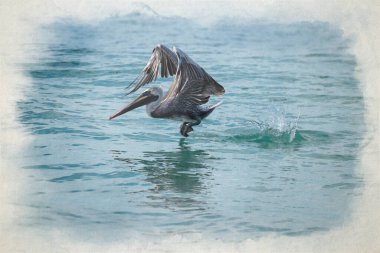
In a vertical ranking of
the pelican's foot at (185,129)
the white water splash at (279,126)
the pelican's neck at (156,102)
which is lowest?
the pelican's foot at (185,129)

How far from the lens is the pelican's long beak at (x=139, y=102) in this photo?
8805mm

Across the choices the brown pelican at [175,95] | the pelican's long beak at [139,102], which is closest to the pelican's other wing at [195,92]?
the brown pelican at [175,95]

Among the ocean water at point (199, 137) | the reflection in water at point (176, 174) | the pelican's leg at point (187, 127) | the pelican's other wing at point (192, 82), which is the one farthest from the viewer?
the pelican's leg at point (187, 127)

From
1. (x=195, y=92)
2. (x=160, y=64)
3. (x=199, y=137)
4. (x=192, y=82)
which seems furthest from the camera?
(x=199, y=137)

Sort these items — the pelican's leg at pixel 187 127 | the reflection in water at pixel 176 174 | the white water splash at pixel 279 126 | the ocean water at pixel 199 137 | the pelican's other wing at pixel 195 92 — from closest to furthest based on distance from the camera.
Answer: the ocean water at pixel 199 137, the reflection in water at pixel 176 174, the pelican's other wing at pixel 195 92, the white water splash at pixel 279 126, the pelican's leg at pixel 187 127

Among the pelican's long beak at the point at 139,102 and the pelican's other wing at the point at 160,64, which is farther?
the pelican's long beak at the point at 139,102

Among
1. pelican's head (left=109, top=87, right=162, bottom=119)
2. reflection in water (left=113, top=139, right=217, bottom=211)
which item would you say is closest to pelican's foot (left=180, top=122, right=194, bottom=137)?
reflection in water (left=113, top=139, right=217, bottom=211)

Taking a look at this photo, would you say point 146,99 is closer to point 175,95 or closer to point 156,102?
point 156,102

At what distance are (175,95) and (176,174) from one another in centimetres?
126

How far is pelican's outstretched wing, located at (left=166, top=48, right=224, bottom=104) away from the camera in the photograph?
8125mm

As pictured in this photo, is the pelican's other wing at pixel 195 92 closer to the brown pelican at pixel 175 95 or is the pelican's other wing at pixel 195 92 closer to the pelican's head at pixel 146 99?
the brown pelican at pixel 175 95

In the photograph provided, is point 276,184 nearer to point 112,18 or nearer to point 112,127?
point 112,127

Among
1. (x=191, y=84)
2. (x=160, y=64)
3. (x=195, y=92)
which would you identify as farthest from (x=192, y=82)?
(x=160, y=64)

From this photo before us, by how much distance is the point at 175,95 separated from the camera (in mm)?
8609
